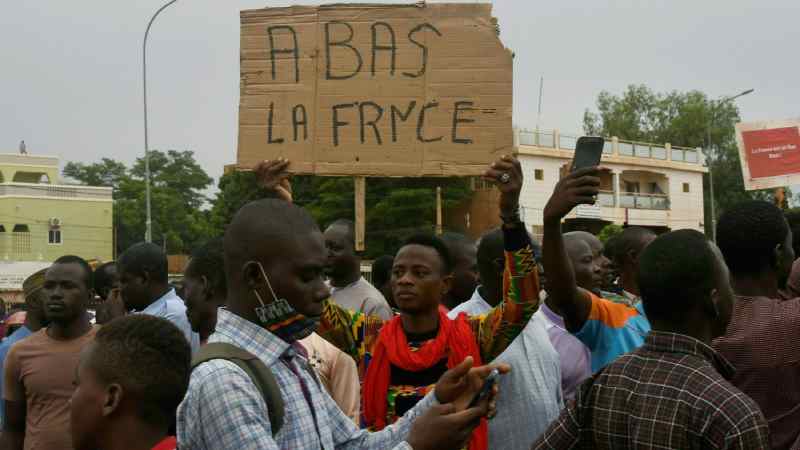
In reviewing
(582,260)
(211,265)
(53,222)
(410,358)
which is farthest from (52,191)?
(410,358)

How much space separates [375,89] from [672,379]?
407 centimetres

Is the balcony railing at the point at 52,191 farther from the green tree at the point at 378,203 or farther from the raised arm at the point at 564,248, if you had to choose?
the raised arm at the point at 564,248

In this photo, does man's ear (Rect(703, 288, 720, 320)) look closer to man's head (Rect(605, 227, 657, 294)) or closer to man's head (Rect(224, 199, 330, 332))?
man's head (Rect(224, 199, 330, 332))

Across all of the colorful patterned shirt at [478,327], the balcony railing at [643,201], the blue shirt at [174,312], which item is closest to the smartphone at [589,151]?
the colorful patterned shirt at [478,327]

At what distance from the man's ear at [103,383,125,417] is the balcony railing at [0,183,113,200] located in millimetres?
45512

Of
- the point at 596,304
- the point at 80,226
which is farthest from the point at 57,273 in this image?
the point at 80,226

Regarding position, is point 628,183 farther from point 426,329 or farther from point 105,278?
point 426,329

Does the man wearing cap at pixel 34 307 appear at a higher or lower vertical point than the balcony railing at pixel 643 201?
lower

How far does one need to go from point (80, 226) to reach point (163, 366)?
46.4 meters

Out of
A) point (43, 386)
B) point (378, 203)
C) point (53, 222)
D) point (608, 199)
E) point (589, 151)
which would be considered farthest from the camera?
point (53, 222)

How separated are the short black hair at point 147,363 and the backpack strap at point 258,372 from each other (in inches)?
3.0

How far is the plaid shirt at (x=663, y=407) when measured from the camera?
8.54ft

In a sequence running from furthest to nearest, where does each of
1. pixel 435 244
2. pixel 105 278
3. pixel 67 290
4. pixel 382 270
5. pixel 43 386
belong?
pixel 105 278 < pixel 382 270 < pixel 67 290 < pixel 43 386 < pixel 435 244

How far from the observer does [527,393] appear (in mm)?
4355
